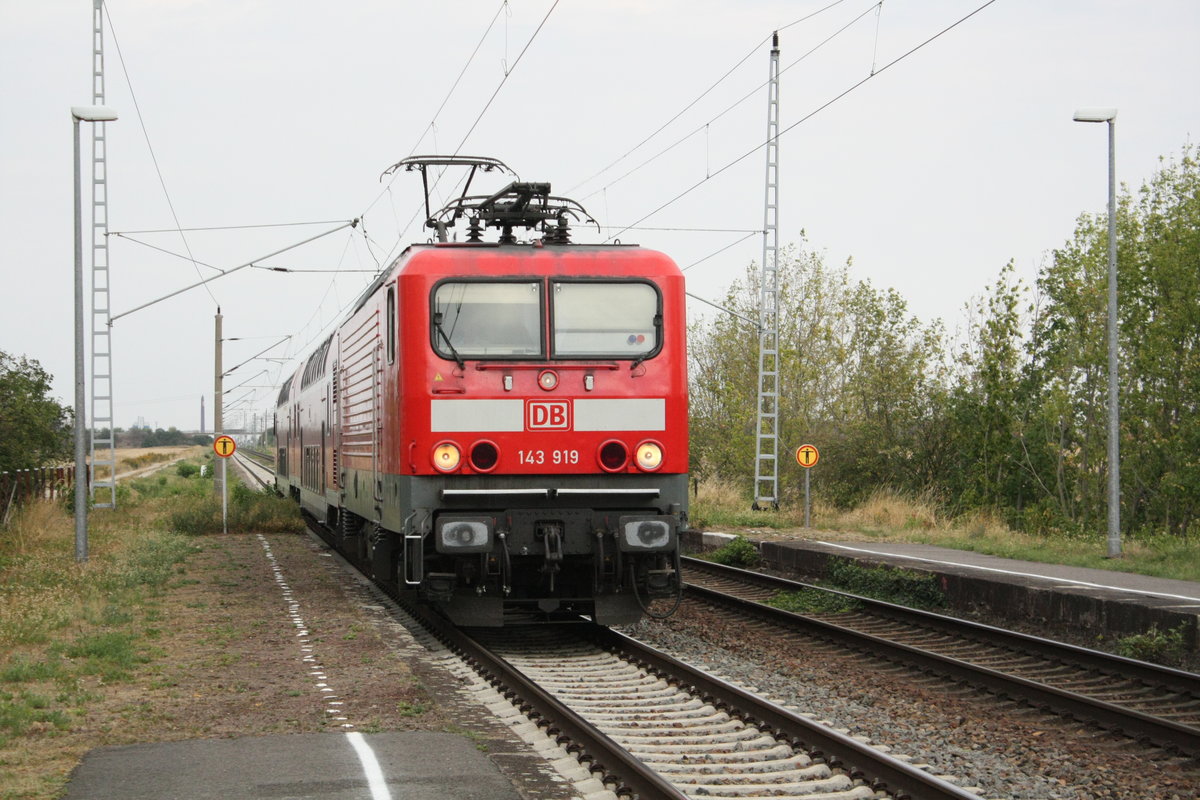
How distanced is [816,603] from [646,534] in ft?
15.6

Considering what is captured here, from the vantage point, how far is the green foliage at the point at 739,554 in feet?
67.1

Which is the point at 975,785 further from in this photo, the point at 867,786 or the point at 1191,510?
the point at 1191,510

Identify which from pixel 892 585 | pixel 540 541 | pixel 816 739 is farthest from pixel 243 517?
pixel 816 739

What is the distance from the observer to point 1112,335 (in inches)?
684

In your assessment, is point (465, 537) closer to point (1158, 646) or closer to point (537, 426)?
point (537, 426)

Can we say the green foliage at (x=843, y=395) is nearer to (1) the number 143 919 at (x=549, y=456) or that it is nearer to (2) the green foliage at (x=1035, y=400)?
(2) the green foliage at (x=1035, y=400)

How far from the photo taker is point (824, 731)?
712cm

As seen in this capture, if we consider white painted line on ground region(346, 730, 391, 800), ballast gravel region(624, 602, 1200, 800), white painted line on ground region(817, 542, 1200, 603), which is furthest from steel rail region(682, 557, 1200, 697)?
white painted line on ground region(346, 730, 391, 800)

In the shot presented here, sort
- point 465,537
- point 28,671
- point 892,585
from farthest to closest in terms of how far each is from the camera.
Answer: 1. point 892,585
2. point 465,537
3. point 28,671

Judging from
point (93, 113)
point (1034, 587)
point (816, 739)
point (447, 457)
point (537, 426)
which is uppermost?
point (93, 113)

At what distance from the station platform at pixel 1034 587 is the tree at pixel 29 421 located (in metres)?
14.0

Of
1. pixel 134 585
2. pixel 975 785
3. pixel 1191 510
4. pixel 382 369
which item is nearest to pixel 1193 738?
pixel 975 785

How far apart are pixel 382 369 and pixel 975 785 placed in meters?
6.97

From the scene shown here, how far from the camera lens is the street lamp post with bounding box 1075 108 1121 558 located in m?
17.4
